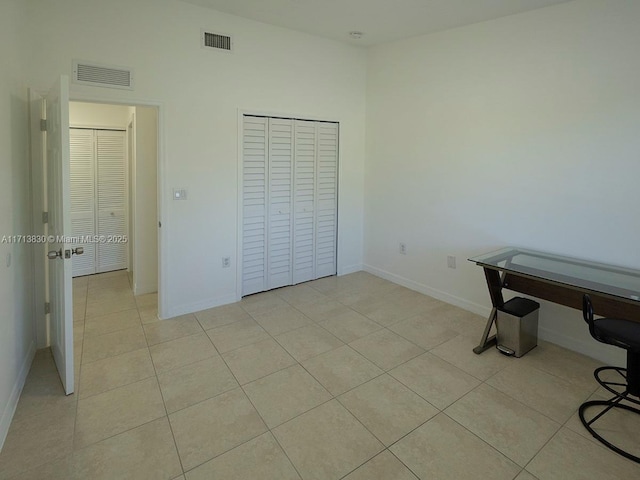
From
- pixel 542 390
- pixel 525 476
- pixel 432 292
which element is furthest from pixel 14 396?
pixel 432 292

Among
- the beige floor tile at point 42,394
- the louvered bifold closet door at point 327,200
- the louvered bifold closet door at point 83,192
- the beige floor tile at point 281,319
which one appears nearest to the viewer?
the beige floor tile at point 42,394

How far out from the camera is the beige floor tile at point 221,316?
3453 mm

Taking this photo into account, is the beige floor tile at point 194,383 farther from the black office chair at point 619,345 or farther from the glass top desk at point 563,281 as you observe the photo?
the black office chair at point 619,345

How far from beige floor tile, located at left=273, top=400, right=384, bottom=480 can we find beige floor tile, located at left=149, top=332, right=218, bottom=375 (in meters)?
1.06

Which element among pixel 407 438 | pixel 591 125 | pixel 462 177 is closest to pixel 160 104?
pixel 462 177

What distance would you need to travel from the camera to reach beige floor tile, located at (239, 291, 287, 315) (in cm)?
379

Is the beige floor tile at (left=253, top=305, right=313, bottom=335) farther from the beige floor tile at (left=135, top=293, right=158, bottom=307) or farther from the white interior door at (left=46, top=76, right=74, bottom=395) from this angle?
the white interior door at (left=46, top=76, right=74, bottom=395)

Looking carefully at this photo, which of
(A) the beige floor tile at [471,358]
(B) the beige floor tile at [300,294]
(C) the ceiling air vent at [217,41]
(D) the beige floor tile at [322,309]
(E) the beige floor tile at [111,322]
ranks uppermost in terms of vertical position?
(C) the ceiling air vent at [217,41]

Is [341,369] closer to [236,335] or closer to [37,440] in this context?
[236,335]

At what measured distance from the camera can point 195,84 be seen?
134 inches

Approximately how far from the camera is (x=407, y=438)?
2020 mm

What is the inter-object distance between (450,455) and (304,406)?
2.84ft

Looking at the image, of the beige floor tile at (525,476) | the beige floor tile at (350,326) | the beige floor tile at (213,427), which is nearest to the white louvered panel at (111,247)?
the beige floor tile at (350,326)

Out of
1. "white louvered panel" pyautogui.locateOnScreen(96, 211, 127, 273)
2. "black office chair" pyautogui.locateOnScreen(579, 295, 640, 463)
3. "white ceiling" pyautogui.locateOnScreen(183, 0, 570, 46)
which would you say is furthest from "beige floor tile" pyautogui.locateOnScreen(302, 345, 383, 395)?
"white louvered panel" pyautogui.locateOnScreen(96, 211, 127, 273)
